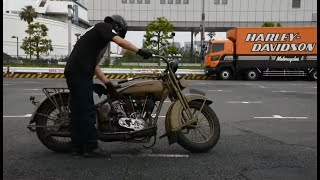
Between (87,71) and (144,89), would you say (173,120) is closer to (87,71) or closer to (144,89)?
(144,89)

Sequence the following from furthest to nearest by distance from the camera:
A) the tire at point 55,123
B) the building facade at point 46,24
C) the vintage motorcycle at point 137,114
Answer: the building facade at point 46,24
the tire at point 55,123
the vintage motorcycle at point 137,114

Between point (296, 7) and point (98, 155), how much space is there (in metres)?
64.3

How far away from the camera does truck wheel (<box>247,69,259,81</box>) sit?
87.2 feet

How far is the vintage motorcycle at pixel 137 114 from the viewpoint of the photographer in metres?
5.68

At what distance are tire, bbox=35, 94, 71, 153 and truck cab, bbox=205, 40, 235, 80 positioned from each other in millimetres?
21079

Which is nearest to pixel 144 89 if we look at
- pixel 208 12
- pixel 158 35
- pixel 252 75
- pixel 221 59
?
pixel 221 59

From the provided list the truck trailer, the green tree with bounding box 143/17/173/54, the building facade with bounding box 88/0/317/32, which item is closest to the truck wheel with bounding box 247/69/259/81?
the truck trailer

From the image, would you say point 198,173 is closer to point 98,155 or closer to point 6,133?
point 98,155

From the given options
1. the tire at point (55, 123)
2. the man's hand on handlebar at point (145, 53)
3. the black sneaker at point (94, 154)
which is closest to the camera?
the man's hand on handlebar at point (145, 53)

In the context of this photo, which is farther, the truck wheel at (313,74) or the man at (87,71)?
the truck wheel at (313,74)

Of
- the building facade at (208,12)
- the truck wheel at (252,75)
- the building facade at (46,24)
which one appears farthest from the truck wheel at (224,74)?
the building facade at (46,24)

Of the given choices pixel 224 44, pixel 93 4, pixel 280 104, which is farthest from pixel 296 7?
pixel 280 104

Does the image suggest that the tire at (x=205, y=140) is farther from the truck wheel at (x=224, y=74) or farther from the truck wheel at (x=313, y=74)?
the truck wheel at (x=313, y=74)

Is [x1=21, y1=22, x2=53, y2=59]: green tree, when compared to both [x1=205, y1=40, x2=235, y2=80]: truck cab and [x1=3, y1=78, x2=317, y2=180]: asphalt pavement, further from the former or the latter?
[x1=3, y1=78, x2=317, y2=180]: asphalt pavement
